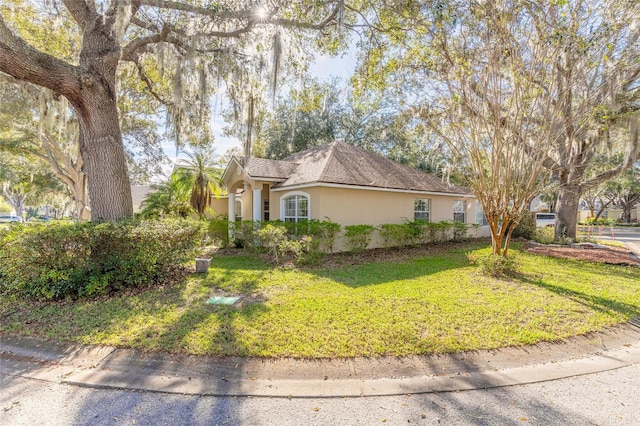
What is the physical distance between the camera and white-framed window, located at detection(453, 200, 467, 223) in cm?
1603

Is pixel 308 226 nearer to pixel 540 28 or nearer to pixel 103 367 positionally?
pixel 103 367

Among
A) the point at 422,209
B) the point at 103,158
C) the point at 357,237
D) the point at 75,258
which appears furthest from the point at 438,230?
the point at 75,258

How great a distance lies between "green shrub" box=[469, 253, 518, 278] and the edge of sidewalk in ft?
11.4

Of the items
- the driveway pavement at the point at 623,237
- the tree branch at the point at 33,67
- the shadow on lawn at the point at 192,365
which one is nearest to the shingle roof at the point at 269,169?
the tree branch at the point at 33,67

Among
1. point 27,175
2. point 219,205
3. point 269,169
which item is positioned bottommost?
point 219,205

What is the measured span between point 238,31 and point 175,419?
29.6 feet

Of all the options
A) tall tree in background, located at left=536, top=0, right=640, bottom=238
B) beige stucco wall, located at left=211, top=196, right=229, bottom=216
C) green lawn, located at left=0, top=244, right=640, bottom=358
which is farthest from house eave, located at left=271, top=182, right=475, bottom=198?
beige stucco wall, located at left=211, top=196, right=229, bottom=216

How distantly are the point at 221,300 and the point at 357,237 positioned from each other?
600 cm

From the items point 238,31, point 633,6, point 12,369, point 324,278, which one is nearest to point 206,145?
point 238,31

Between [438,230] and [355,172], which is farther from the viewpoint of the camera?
[438,230]

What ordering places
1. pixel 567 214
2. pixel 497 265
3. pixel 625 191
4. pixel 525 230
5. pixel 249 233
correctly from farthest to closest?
pixel 625 191 < pixel 525 230 < pixel 567 214 < pixel 249 233 < pixel 497 265

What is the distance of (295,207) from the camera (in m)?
12.1

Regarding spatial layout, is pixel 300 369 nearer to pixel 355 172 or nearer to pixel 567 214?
pixel 355 172

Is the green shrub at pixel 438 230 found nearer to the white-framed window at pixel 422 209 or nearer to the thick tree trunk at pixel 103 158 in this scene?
the white-framed window at pixel 422 209
